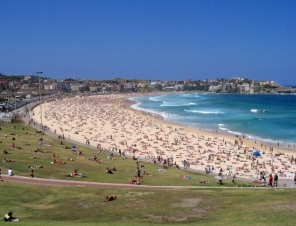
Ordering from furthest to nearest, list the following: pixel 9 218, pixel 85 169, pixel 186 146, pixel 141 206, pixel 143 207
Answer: pixel 186 146
pixel 85 169
pixel 141 206
pixel 143 207
pixel 9 218

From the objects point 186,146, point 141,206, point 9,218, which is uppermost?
point 9,218

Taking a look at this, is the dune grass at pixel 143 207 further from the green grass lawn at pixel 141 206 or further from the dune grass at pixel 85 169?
the dune grass at pixel 85 169

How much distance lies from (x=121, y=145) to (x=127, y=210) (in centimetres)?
2873

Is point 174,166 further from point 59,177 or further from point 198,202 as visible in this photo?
point 198,202

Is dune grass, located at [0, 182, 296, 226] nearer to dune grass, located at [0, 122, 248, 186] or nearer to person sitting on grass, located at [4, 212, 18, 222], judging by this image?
person sitting on grass, located at [4, 212, 18, 222]

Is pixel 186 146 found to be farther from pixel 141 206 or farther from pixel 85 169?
pixel 141 206

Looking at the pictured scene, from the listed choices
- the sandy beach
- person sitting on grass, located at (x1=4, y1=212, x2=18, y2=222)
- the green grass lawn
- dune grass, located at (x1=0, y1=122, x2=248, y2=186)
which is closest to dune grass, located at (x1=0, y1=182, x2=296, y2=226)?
the green grass lawn

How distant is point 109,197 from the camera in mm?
14367

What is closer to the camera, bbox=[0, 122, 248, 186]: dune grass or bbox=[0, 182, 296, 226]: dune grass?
bbox=[0, 182, 296, 226]: dune grass

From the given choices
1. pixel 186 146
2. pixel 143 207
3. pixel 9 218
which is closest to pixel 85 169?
pixel 143 207

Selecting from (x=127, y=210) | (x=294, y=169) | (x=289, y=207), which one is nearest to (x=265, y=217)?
(x=289, y=207)

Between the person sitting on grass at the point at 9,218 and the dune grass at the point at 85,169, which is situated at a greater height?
the person sitting on grass at the point at 9,218

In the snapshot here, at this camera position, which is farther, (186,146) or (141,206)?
(186,146)

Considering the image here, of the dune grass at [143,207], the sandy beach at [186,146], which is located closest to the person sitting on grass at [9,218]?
the dune grass at [143,207]
